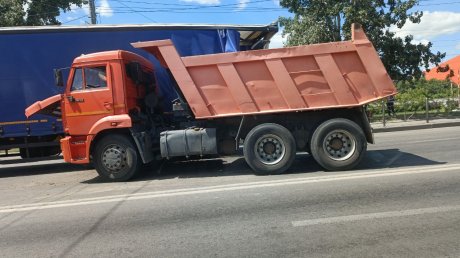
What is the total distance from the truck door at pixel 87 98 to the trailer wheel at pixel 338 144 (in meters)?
4.25

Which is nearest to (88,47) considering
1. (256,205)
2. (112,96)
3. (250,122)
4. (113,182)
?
(112,96)

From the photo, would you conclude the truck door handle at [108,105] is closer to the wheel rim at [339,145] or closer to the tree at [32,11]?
the wheel rim at [339,145]

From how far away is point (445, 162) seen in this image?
28.9 feet

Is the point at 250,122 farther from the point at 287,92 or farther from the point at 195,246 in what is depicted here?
the point at 195,246

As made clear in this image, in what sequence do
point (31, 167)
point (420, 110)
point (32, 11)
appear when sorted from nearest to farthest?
point (31, 167), point (420, 110), point (32, 11)

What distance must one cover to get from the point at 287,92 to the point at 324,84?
0.75 m

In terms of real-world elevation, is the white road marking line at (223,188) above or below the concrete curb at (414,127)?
above

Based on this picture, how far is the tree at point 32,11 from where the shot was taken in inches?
885

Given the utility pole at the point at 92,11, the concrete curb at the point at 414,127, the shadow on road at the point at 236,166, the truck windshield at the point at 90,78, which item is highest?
the utility pole at the point at 92,11

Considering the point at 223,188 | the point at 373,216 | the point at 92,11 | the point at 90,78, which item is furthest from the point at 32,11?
the point at 373,216

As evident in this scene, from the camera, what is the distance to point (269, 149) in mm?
8930

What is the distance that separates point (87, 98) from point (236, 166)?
11.8 feet

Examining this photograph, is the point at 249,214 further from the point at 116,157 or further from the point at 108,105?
the point at 108,105

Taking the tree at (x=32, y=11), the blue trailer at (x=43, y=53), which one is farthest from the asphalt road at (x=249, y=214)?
the tree at (x=32, y=11)
